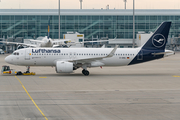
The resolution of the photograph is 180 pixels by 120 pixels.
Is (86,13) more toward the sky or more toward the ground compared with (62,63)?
more toward the sky

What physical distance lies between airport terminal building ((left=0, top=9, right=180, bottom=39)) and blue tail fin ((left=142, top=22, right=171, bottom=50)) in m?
77.4

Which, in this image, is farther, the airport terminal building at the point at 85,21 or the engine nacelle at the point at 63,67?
the airport terminal building at the point at 85,21

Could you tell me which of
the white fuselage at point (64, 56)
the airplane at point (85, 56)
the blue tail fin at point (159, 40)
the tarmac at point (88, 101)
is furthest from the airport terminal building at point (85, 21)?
the tarmac at point (88, 101)

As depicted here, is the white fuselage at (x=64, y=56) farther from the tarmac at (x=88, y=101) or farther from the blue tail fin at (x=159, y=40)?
the tarmac at (x=88, y=101)

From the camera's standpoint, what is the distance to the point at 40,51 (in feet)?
121

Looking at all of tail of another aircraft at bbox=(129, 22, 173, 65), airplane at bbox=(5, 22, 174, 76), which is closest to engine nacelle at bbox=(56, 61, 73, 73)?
airplane at bbox=(5, 22, 174, 76)

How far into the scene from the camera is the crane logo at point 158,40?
39.0 m

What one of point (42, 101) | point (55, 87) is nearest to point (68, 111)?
point (42, 101)

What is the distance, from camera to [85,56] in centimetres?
3769

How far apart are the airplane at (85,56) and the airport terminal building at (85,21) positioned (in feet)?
255

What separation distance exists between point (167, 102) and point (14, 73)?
2145 cm

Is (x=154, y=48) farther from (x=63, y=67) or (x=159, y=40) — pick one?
(x=63, y=67)

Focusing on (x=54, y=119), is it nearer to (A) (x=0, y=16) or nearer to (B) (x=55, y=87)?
(B) (x=55, y=87)

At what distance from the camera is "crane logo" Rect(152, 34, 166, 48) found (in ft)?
128
